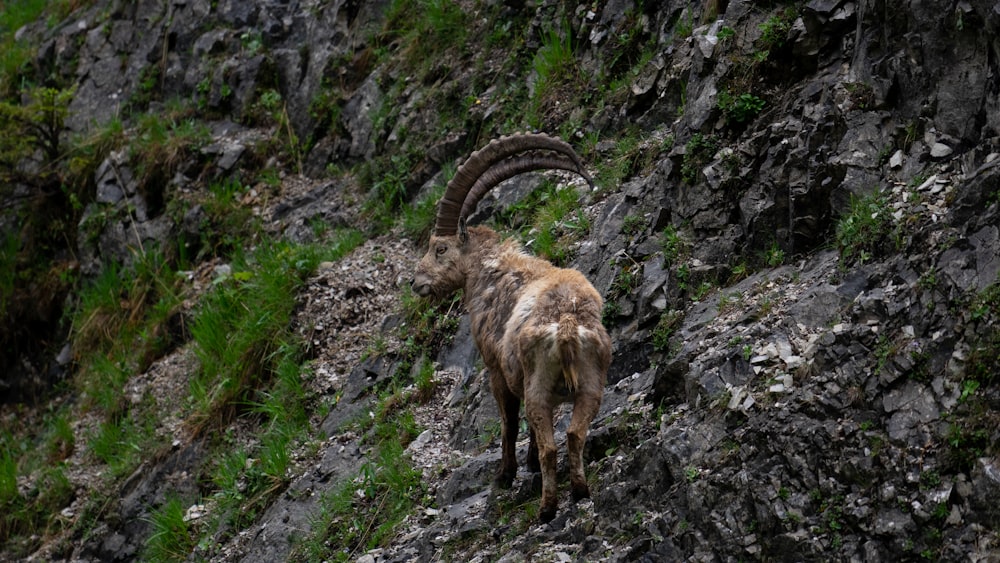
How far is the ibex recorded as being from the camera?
6391mm

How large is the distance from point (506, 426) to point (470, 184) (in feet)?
6.54

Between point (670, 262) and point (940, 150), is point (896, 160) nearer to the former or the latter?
point (940, 150)

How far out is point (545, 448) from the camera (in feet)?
20.8

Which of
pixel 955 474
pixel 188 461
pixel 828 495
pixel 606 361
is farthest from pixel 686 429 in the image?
pixel 188 461

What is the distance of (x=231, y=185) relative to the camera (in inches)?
566

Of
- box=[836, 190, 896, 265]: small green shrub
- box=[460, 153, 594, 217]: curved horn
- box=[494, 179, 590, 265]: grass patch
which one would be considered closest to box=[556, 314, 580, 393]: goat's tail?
box=[460, 153, 594, 217]: curved horn

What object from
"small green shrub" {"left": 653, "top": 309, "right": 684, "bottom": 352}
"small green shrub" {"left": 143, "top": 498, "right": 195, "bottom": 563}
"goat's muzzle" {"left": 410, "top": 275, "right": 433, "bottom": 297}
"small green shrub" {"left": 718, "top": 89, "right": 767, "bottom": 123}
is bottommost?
"small green shrub" {"left": 143, "top": 498, "right": 195, "bottom": 563}

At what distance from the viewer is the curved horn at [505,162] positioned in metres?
7.71

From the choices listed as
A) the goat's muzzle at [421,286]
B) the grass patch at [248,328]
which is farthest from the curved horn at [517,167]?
the grass patch at [248,328]

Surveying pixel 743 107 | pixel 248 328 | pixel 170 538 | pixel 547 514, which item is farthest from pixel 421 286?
pixel 248 328

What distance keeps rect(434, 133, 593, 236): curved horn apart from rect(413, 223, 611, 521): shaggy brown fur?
56 cm

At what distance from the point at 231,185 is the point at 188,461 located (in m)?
4.50

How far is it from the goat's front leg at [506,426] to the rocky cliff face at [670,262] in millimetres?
192

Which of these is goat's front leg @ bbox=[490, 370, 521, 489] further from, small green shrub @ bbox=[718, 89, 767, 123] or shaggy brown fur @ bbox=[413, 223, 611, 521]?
small green shrub @ bbox=[718, 89, 767, 123]
